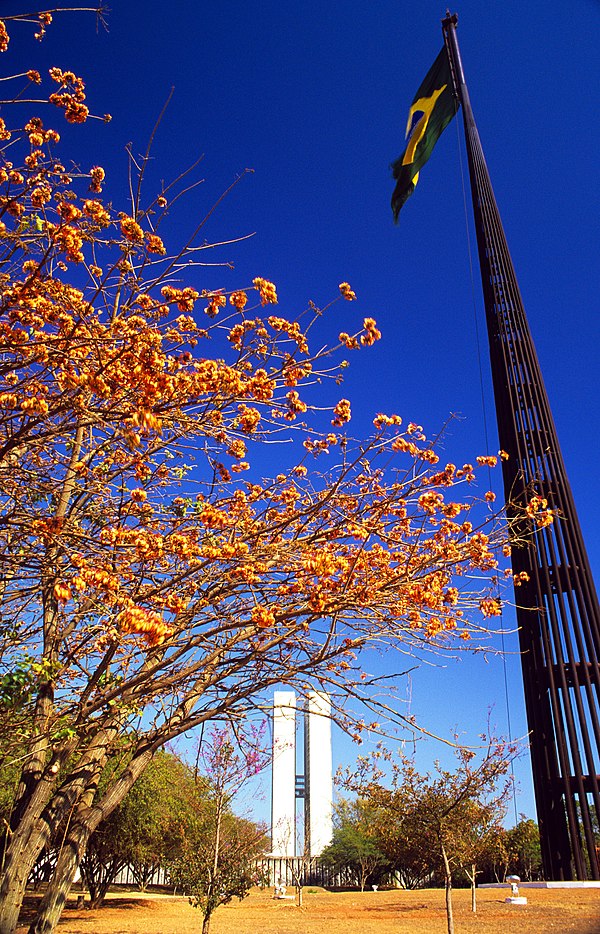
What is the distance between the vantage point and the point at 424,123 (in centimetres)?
934

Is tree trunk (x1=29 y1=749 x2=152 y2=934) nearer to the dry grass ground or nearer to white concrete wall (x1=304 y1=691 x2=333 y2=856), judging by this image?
the dry grass ground

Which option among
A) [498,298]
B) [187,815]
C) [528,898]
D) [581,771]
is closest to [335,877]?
[187,815]

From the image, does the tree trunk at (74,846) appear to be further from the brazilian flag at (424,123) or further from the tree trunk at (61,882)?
the brazilian flag at (424,123)

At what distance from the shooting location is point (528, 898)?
52.8 feet

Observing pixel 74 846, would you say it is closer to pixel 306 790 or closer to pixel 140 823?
pixel 140 823

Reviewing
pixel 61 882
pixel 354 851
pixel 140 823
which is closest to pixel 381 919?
pixel 140 823

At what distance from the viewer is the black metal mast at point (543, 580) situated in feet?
51.0

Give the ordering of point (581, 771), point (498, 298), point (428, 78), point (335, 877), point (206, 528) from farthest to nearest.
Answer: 1. point (335, 877)
2. point (498, 298)
3. point (581, 771)
4. point (428, 78)
5. point (206, 528)

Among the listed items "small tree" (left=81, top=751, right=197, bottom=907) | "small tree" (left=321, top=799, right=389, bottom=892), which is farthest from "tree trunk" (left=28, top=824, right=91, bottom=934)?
"small tree" (left=321, top=799, right=389, bottom=892)

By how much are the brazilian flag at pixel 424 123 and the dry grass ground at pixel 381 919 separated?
38.9ft

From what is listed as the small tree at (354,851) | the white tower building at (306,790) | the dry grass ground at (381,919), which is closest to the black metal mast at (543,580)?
the dry grass ground at (381,919)

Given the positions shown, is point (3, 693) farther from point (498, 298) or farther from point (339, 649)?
point (498, 298)

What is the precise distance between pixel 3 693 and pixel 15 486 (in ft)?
4.34

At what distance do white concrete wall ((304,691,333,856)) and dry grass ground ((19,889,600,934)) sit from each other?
2291cm
